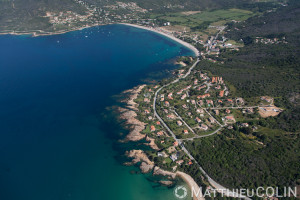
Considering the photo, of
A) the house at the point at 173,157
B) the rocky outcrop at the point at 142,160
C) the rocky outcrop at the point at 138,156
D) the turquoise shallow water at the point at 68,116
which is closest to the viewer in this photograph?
the turquoise shallow water at the point at 68,116

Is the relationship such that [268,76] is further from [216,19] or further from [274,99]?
[216,19]

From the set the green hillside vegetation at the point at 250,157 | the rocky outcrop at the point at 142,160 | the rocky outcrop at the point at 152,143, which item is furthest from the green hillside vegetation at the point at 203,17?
the rocky outcrop at the point at 142,160

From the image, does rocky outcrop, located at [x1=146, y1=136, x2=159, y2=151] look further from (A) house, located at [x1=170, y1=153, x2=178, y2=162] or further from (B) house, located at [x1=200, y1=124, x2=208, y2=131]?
(B) house, located at [x1=200, y1=124, x2=208, y2=131]

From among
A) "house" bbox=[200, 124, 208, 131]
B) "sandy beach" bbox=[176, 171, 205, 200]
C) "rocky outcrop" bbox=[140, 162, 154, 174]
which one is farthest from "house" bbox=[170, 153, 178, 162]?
"house" bbox=[200, 124, 208, 131]

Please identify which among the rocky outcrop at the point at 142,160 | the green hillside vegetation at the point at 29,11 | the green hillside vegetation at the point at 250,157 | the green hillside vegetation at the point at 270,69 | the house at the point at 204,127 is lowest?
the rocky outcrop at the point at 142,160

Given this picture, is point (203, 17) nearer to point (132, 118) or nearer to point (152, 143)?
point (132, 118)

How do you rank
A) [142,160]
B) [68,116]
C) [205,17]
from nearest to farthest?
[142,160] < [68,116] < [205,17]

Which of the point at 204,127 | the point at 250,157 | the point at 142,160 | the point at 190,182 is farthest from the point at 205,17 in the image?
the point at 190,182

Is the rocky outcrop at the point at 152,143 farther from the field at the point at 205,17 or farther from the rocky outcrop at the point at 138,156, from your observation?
the field at the point at 205,17
